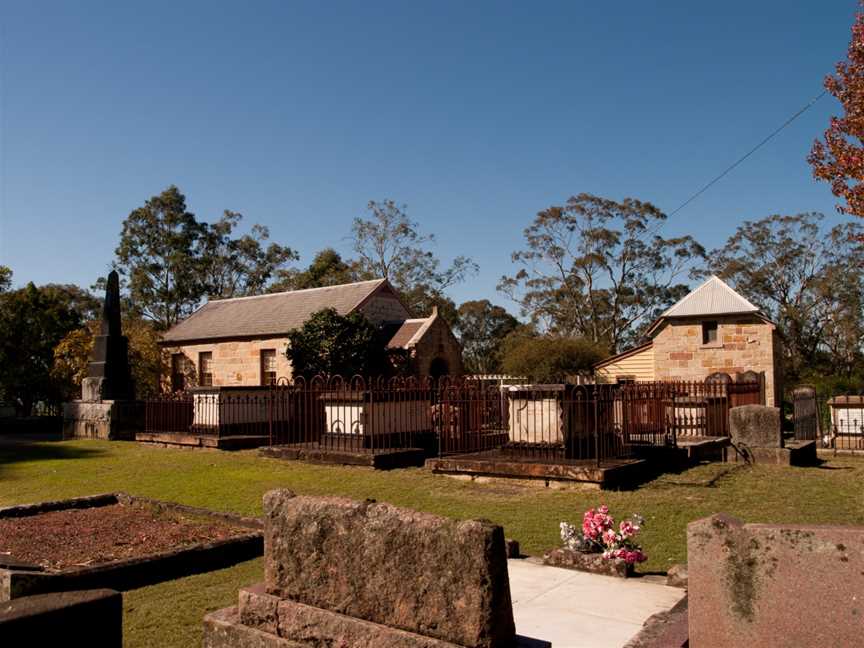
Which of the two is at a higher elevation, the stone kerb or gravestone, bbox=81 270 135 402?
gravestone, bbox=81 270 135 402

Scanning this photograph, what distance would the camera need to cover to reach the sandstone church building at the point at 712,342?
26188 mm

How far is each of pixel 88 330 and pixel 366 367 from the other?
11.7 meters

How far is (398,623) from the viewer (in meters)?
3.21

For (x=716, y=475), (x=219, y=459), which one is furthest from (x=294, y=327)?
(x=716, y=475)

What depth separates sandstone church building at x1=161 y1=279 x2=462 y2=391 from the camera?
28812 mm

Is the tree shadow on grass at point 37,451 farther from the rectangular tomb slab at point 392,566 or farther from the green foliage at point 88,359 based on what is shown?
the rectangular tomb slab at point 392,566

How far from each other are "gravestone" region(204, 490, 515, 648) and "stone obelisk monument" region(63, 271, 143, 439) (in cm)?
1694

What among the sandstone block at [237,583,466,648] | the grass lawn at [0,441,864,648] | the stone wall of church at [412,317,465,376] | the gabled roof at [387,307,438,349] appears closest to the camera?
the sandstone block at [237,583,466,648]

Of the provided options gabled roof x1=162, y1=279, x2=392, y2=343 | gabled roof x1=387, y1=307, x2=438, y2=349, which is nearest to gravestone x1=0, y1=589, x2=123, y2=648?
gabled roof x1=387, y1=307, x2=438, y2=349

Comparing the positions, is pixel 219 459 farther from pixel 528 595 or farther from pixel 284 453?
pixel 528 595

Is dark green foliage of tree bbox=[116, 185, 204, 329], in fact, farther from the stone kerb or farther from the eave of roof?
the stone kerb

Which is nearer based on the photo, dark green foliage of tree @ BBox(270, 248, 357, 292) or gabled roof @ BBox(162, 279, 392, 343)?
gabled roof @ BBox(162, 279, 392, 343)

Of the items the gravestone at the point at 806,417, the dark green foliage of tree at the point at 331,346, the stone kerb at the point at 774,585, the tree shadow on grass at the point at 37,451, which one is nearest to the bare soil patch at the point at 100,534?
the stone kerb at the point at 774,585

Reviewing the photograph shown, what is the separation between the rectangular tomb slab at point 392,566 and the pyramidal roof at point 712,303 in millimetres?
26007
